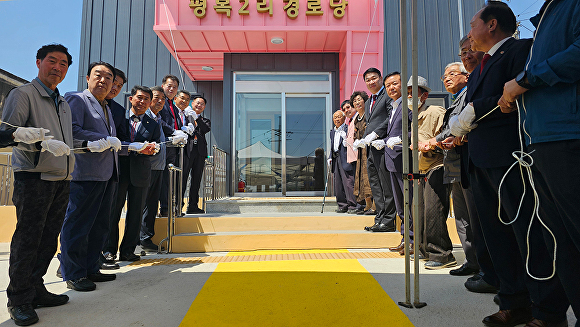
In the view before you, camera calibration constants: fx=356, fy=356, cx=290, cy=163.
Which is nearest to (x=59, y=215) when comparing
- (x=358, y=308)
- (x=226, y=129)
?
(x=358, y=308)

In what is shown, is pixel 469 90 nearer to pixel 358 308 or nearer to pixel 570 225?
pixel 570 225

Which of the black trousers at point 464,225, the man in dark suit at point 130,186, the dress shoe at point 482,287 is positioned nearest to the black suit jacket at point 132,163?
the man in dark suit at point 130,186

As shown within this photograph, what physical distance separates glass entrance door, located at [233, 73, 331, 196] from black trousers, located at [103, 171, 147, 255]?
380cm

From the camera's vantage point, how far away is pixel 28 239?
6.03ft

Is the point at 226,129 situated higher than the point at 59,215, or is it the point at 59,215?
the point at 226,129

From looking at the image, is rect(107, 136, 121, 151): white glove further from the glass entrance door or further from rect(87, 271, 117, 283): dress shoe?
the glass entrance door

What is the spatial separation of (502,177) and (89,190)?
2.47 meters

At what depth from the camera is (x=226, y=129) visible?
7.14 metres

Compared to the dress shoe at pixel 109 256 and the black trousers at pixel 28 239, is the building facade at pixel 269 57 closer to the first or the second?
the dress shoe at pixel 109 256

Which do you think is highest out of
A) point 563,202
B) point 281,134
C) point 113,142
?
point 281,134

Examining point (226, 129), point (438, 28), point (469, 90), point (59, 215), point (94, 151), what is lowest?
point (59, 215)

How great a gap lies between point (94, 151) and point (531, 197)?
2.51 m

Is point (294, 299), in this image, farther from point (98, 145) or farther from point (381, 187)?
point (381, 187)

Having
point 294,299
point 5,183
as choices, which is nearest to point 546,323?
point 294,299
